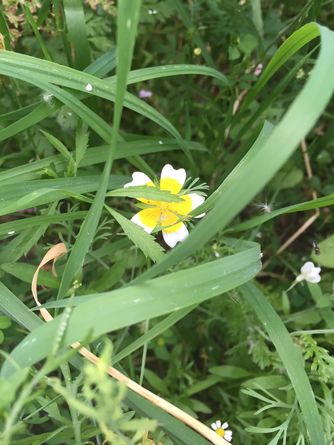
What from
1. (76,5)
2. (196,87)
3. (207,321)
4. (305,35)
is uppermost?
(196,87)

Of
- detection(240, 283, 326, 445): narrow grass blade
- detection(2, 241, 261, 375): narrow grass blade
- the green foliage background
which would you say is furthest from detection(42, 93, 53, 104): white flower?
detection(240, 283, 326, 445): narrow grass blade

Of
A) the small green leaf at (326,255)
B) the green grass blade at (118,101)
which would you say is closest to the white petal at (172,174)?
the green grass blade at (118,101)

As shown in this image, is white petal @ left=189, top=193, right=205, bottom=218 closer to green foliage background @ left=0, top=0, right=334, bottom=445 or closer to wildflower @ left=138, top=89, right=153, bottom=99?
green foliage background @ left=0, top=0, right=334, bottom=445

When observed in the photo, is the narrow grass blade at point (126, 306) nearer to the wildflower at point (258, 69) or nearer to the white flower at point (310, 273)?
the white flower at point (310, 273)

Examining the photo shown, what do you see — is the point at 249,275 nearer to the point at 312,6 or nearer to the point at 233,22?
the point at 312,6

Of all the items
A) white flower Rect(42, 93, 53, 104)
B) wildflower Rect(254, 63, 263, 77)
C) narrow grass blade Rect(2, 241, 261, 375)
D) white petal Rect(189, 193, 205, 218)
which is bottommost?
narrow grass blade Rect(2, 241, 261, 375)

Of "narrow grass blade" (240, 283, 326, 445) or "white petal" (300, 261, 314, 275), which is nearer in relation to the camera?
"narrow grass blade" (240, 283, 326, 445)

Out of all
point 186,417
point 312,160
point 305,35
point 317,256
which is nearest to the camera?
point 186,417

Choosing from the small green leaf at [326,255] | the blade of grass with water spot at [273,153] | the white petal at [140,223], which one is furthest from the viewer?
the small green leaf at [326,255]

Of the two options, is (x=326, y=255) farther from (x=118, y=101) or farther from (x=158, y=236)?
(x=118, y=101)

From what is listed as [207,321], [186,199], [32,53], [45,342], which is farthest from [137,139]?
[45,342]

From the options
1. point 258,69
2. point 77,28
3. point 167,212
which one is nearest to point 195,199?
point 167,212
